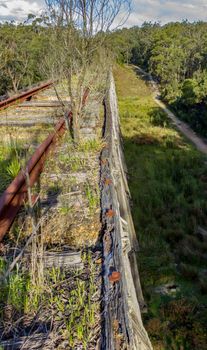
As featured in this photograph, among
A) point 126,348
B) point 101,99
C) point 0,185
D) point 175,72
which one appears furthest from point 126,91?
point 126,348

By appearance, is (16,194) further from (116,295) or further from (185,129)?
(185,129)

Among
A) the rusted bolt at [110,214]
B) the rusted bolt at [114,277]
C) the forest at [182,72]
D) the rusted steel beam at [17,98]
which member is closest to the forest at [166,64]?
the forest at [182,72]

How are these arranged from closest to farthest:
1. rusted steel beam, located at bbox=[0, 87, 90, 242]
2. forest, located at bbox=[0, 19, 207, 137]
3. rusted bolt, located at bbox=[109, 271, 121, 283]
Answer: rusted bolt, located at bbox=[109, 271, 121, 283] → rusted steel beam, located at bbox=[0, 87, 90, 242] → forest, located at bbox=[0, 19, 207, 137]

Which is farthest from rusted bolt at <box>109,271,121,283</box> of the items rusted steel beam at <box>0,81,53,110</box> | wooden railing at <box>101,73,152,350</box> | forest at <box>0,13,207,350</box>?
rusted steel beam at <box>0,81,53,110</box>

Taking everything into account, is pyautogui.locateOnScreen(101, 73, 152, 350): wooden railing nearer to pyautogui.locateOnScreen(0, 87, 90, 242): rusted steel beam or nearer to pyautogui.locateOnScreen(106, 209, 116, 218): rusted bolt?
pyautogui.locateOnScreen(106, 209, 116, 218): rusted bolt

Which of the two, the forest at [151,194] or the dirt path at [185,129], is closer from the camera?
the forest at [151,194]

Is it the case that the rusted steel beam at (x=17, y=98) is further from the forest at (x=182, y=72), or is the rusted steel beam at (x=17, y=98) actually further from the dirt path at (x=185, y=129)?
the dirt path at (x=185, y=129)

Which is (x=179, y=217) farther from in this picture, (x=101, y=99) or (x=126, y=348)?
(x=126, y=348)

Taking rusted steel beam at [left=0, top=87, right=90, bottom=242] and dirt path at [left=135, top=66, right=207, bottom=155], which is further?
dirt path at [left=135, top=66, right=207, bottom=155]

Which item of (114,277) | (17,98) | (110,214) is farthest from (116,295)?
(17,98)
